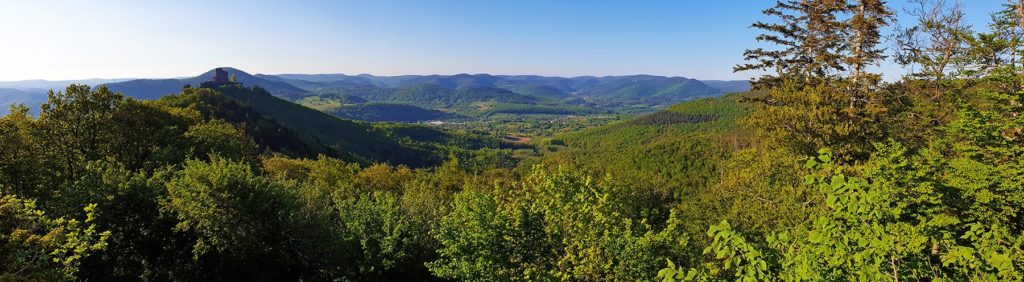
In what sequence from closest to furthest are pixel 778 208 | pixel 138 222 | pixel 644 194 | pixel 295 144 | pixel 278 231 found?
1. pixel 138 222
2. pixel 278 231
3. pixel 778 208
4. pixel 644 194
5. pixel 295 144

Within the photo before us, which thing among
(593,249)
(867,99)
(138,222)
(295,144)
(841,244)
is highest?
(867,99)

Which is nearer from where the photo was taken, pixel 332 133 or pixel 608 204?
pixel 608 204

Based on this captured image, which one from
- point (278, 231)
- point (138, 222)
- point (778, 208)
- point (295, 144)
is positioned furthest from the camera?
point (295, 144)

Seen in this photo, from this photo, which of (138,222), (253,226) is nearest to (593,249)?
(253,226)

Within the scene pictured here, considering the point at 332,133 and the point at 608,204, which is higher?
the point at 608,204

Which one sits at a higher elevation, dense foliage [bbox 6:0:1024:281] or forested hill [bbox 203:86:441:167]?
dense foliage [bbox 6:0:1024:281]

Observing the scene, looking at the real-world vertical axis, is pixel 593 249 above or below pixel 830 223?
below

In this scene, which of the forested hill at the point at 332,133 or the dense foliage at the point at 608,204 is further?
the forested hill at the point at 332,133

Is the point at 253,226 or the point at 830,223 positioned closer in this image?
the point at 830,223

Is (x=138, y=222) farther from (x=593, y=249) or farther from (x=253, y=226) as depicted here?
(x=593, y=249)

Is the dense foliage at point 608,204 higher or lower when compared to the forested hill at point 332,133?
higher

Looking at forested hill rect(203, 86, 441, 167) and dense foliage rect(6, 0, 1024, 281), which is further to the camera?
forested hill rect(203, 86, 441, 167)
